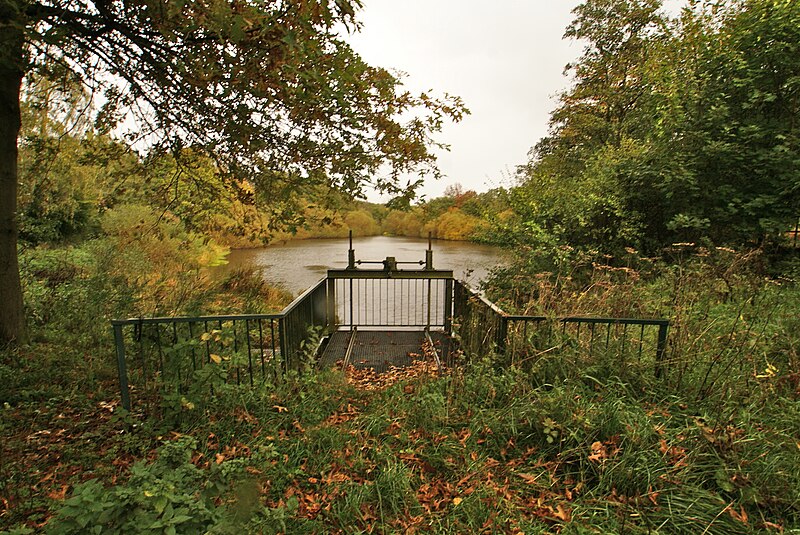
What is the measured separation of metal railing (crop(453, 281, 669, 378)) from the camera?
3.19 m

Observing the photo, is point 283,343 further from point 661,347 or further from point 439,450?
point 661,347

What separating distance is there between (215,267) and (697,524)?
A: 13.7 metres

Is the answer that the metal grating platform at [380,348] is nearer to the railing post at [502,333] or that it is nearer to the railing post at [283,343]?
the railing post at [283,343]

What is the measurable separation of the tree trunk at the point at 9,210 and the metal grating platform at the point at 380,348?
140 inches

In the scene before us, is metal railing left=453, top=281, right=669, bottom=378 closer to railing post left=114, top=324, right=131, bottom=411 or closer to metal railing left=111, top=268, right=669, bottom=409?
metal railing left=111, top=268, right=669, bottom=409

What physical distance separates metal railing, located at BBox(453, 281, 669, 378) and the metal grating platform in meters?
1.63

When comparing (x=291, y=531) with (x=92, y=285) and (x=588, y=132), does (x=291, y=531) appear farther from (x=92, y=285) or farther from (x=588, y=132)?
(x=588, y=132)

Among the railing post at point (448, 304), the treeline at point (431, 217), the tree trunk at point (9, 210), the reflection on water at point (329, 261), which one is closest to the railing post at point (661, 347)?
the treeline at point (431, 217)

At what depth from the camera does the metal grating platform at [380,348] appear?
17.0ft

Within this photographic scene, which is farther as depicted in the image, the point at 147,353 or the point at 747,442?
the point at 147,353

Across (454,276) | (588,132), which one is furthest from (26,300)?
(588,132)

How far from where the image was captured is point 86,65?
3508mm

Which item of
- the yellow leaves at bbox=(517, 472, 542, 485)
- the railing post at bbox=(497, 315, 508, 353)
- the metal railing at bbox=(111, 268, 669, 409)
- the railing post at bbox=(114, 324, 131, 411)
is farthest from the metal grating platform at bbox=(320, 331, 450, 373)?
the yellow leaves at bbox=(517, 472, 542, 485)

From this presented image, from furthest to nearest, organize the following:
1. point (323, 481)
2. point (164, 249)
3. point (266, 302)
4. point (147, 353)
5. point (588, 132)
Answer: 1. point (588, 132)
2. point (164, 249)
3. point (266, 302)
4. point (147, 353)
5. point (323, 481)
